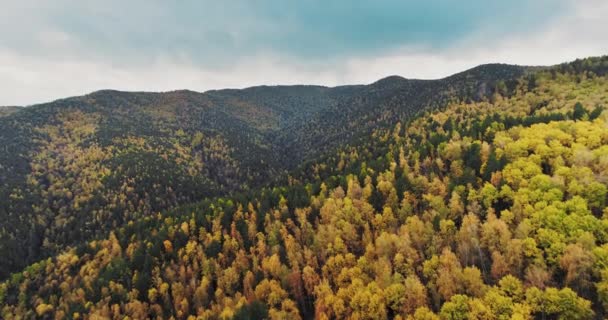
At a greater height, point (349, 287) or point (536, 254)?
point (536, 254)

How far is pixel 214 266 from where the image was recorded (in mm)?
158875

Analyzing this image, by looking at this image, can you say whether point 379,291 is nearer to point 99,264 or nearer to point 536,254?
point 536,254

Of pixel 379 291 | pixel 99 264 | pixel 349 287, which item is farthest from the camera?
pixel 99 264

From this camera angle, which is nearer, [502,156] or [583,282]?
[583,282]

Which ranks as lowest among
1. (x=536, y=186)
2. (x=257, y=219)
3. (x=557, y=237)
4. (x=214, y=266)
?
(x=214, y=266)

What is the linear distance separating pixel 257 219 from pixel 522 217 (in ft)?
386

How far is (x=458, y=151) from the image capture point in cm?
17538

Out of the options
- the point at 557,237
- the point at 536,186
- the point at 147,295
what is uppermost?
the point at 536,186

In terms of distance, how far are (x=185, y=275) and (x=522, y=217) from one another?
138835 millimetres

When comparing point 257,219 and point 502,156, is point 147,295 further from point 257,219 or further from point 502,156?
point 502,156

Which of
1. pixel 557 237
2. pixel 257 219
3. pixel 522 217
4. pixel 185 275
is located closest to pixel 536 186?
pixel 522 217

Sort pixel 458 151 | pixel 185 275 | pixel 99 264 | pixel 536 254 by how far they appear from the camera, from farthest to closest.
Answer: pixel 99 264 → pixel 458 151 → pixel 185 275 → pixel 536 254

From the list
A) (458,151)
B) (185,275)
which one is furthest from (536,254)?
(185,275)

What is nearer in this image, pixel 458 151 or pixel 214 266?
pixel 214 266
